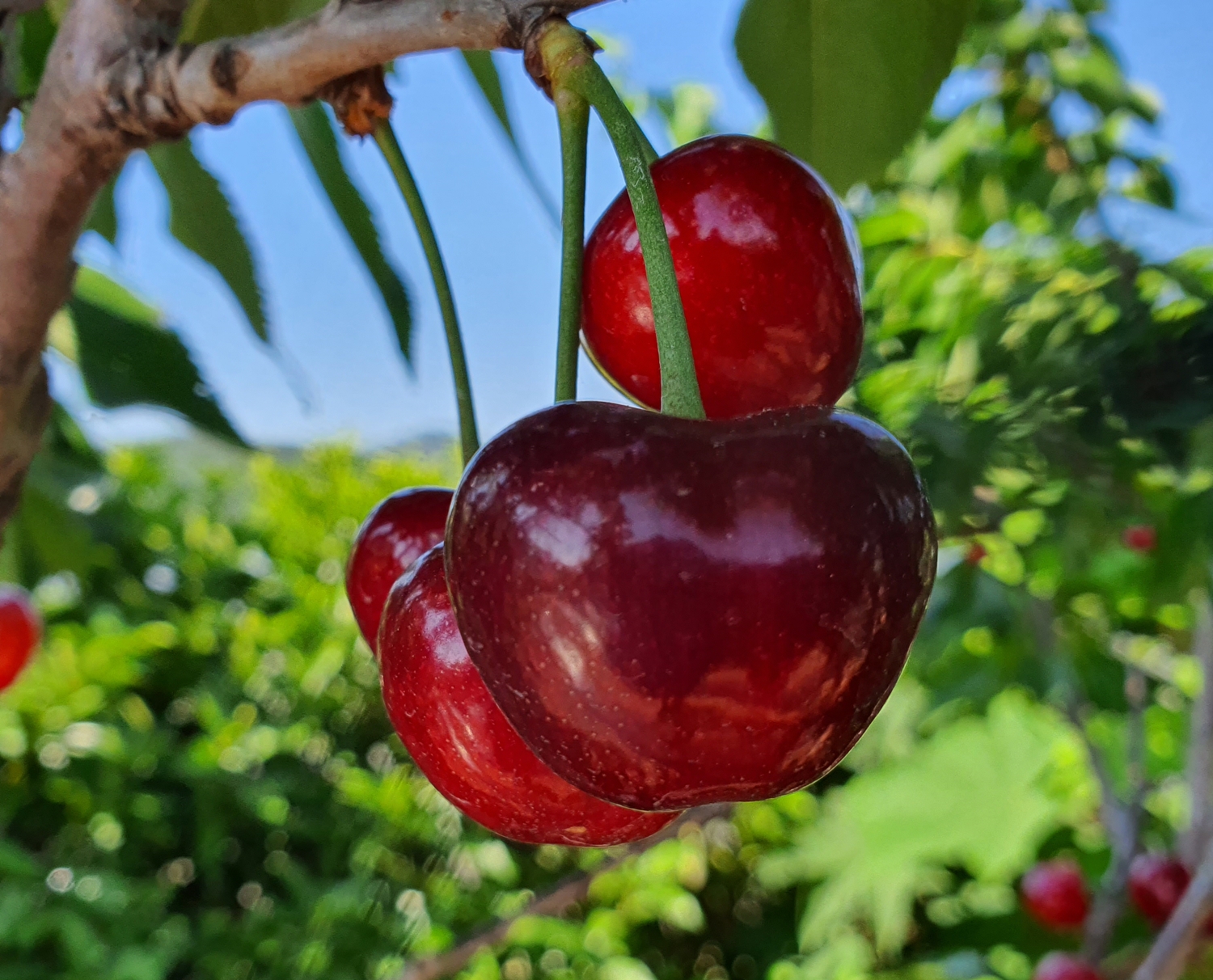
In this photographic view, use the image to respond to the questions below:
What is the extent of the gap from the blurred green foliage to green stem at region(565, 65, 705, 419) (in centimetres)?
36

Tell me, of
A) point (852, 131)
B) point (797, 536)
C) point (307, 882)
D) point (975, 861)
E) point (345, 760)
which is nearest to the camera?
point (797, 536)

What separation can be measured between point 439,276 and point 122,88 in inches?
4.2

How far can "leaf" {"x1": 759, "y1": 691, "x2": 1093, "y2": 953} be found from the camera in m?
1.69

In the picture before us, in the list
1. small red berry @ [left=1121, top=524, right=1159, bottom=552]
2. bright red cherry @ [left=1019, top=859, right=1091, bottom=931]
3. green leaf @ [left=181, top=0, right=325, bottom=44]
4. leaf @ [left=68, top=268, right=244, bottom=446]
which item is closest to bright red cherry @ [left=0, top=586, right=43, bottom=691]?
leaf @ [left=68, top=268, right=244, bottom=446]

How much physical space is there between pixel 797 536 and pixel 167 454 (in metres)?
2.21

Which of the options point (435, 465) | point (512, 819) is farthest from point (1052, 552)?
point (435, 465)

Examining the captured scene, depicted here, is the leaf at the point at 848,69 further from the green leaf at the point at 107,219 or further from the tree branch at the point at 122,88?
the green leaf at the point at 107,219

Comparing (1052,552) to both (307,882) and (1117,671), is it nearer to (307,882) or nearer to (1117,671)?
(1117,671)

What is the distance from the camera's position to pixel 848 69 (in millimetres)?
362

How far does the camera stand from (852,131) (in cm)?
38

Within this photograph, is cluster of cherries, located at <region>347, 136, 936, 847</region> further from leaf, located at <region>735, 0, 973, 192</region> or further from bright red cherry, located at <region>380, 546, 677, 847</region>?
leaf, located at <region>735, 0, 973, 192</region>

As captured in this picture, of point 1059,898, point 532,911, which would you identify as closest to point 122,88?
point 532,911

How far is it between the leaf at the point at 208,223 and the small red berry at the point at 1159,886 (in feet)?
4.05

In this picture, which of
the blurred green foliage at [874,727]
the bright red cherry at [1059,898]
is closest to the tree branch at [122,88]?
the blurred green foliage at [874,727]
